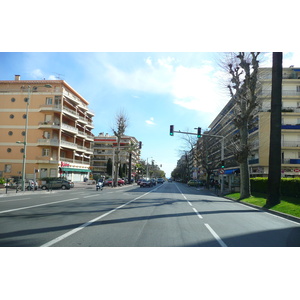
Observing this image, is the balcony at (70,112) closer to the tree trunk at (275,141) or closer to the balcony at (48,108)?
the balcony at (48,108)

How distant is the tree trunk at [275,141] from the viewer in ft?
52.0

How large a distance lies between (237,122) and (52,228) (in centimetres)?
1906

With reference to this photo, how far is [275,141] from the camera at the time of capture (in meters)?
16.2

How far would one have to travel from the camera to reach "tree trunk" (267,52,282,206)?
624 inches

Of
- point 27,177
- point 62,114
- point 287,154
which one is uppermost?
point 62,114

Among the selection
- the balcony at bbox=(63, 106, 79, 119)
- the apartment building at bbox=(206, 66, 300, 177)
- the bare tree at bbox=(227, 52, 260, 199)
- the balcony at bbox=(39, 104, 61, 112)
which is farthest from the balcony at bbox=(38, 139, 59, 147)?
the bare tree at bbox=(227, 52, 260, 199)

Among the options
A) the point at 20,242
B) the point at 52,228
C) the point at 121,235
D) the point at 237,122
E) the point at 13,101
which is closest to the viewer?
the point at 20,242

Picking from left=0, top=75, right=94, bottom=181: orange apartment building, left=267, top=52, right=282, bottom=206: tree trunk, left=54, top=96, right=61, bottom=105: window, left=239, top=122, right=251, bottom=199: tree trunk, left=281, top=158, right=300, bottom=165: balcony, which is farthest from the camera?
left=54, top=96, right=61, bottom=105: window

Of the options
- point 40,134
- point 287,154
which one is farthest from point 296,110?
point 40,134

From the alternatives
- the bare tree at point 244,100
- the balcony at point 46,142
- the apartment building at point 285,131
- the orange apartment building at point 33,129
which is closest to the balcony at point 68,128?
the orange apartment building at point 33,129

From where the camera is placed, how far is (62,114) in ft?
165

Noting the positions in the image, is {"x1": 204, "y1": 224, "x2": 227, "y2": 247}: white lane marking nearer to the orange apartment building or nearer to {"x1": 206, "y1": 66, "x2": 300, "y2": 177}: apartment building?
{"x1": 206, "y1": 66, "x2": 300, "y2": 177}: apartment building

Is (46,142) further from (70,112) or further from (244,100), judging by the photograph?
(244,100)
